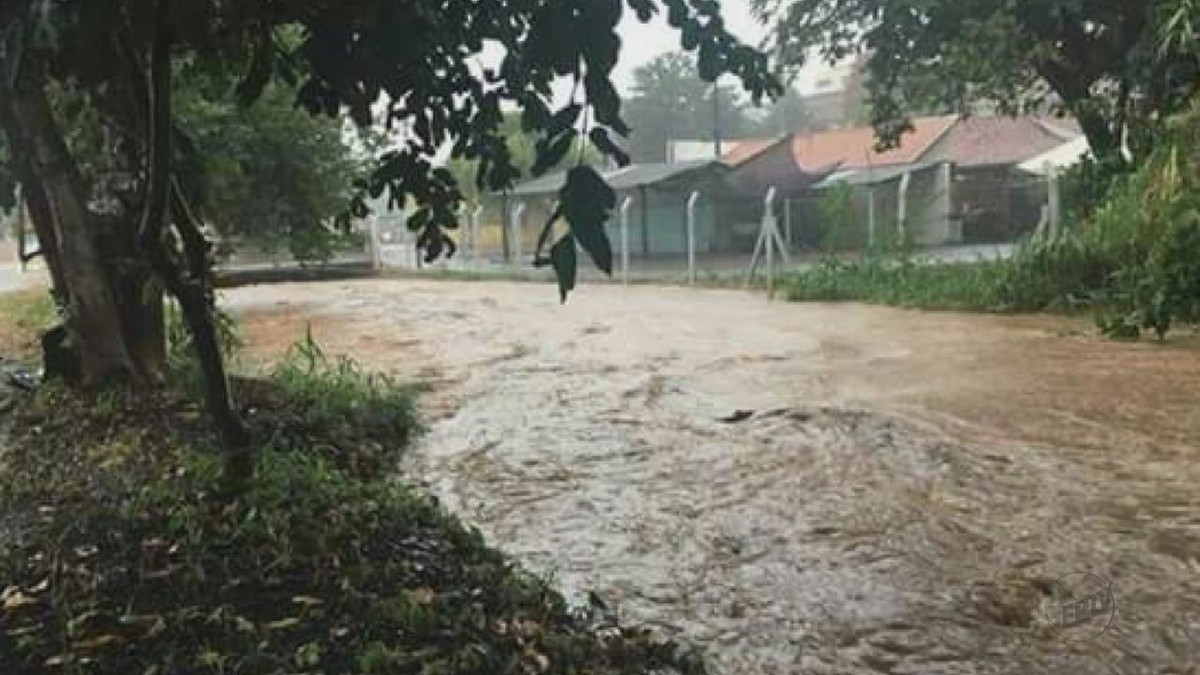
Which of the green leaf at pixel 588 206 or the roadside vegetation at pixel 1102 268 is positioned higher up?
the green leaf at pixel 588 206

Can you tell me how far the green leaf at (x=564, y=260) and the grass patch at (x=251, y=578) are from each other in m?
1.14

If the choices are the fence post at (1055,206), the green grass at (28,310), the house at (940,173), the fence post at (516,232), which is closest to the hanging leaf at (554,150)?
the green grass at (28,310)

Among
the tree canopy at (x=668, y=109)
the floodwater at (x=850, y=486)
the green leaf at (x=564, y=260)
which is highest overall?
the tree canopy at (x=668, y=109)

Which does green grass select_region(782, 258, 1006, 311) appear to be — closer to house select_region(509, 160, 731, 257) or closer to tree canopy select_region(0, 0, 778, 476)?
house select_region(509, 160, 731, 257)

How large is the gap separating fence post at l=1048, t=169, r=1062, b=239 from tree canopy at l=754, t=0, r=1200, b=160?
640mm

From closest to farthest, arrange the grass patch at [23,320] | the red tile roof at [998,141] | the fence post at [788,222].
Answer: the grass patch at [23,320] < the fence post at [788,222] < the red tile roof at [998,141]

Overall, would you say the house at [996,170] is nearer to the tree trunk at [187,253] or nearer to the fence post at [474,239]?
the fence post at [474,239]

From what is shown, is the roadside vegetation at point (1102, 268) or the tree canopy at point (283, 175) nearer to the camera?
the roadside vegetation at point (1102, 268)

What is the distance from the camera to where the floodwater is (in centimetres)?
350

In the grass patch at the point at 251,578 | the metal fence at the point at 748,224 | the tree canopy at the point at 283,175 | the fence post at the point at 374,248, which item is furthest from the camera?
the fence post at the point at 374,248

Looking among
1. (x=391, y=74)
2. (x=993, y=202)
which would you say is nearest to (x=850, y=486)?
(x=391, y=74)

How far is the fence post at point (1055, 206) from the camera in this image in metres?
13.4

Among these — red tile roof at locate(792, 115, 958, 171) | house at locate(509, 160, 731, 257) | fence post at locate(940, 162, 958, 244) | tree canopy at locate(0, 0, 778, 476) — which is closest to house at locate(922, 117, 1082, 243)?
fence post at locate(940, 162, 958, 244)

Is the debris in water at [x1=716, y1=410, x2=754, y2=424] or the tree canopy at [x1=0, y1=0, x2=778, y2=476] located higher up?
the tree canopy at [x1=0, y1=0, x2=778, y2=476]
